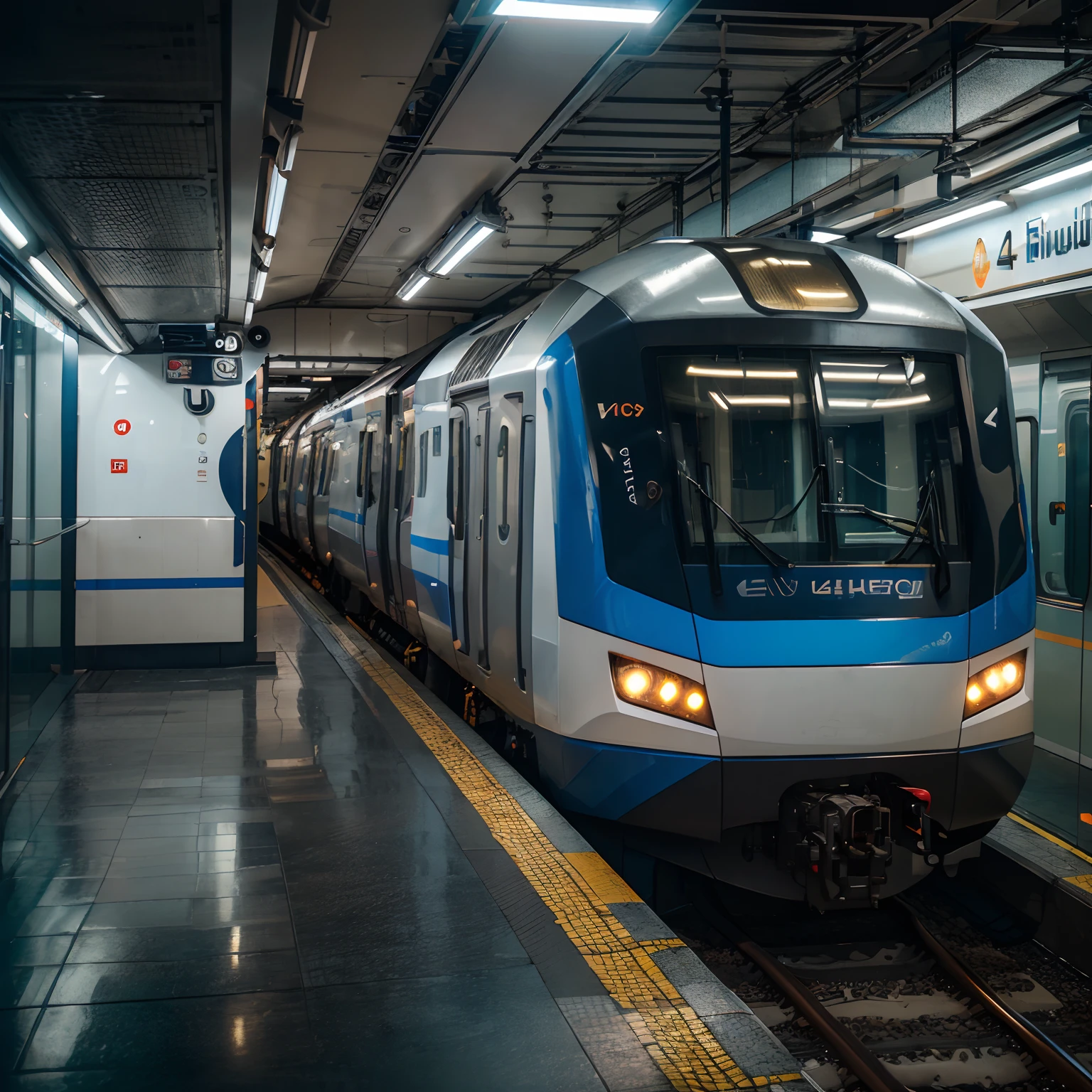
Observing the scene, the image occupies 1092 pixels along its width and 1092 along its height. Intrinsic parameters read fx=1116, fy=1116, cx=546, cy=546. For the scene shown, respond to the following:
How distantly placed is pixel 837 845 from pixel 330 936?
201 cm

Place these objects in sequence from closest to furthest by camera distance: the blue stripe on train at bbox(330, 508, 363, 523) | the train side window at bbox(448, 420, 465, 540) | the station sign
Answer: the station sign
the train side window at bbox(448, 420, 465, 540)
the blue stripe on train at bbox(330, 508, 363, 523)

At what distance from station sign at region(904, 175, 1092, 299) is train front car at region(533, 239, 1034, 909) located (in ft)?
7.04

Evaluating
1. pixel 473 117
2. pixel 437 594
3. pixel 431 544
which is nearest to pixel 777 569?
pixel 437 594

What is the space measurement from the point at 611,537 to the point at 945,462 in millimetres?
1530

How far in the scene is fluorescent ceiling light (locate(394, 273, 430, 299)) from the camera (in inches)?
488

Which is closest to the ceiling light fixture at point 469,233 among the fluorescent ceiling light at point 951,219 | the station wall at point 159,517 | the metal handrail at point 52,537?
the station wall at point 159,517

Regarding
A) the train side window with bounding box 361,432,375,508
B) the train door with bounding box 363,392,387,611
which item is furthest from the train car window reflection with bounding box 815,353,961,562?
the train side window with bounding box 361,432,375,508

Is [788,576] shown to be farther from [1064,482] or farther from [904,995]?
[1064,482]

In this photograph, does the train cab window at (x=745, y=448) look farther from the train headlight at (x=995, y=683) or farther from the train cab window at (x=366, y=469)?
the train cab window at (x=366, y=469)

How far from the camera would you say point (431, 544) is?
25.4 ft

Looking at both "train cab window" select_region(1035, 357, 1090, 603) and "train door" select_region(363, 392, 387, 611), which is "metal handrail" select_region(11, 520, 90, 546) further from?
"train cab window" select_region(1035, 357, 1090, 603)

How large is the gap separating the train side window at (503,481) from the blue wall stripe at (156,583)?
13.7ft

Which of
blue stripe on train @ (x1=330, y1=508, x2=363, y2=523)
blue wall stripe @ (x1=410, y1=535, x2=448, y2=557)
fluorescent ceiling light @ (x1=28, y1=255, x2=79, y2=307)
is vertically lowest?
blue wall stripe @ (x1=410, y1=535, x2=448, y2=557)

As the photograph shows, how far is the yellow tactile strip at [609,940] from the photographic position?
10.2 feet
